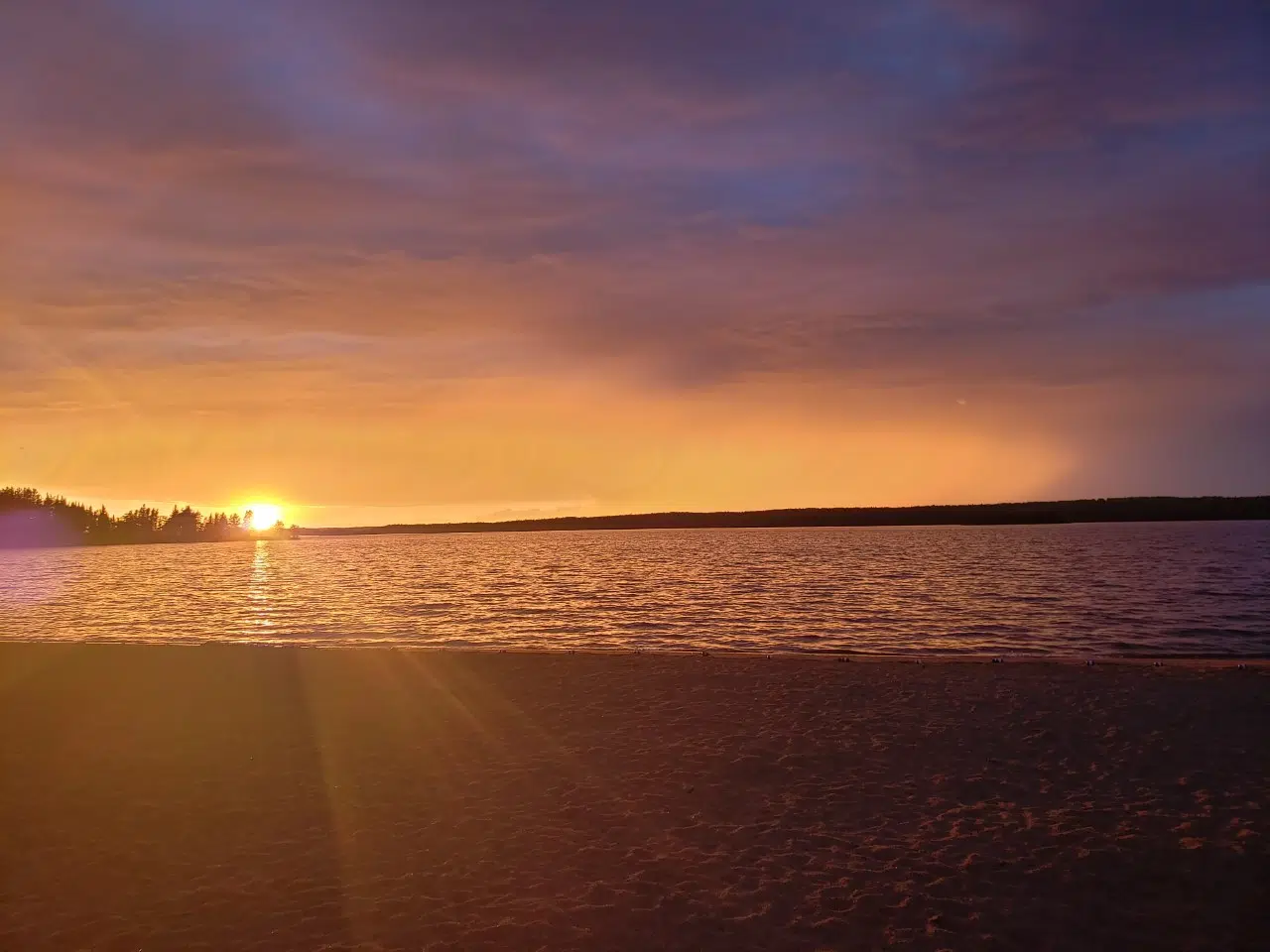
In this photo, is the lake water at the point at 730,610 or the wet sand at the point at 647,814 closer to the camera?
the wet sand at the point at 647,814

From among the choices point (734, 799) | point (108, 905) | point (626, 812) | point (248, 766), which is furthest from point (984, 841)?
point (248, 766)

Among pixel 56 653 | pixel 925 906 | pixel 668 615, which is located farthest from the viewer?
pixel 668 615

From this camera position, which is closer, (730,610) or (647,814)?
(647,814)

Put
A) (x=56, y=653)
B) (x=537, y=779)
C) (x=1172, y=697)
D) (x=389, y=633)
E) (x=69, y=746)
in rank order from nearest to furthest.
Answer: (x=537, y=779) < (x=69, y=746) < (x=1172, y=697) < (x=56, y=653) < (x=389, y=633)

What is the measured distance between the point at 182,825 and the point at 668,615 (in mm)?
29726

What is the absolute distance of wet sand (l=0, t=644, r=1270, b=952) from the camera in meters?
9.25

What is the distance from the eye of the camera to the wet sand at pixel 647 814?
9250 mm

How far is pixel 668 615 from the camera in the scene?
41000 millimetres

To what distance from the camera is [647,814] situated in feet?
41.2

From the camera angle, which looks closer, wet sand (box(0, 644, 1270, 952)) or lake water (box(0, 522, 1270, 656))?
wet sand (box(0, 644, 1270, 952))

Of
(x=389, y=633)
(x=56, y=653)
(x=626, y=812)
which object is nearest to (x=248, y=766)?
(x=626, y=812)

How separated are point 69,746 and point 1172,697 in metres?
23.3

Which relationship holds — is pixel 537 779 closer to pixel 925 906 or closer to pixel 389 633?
pixel 925 906

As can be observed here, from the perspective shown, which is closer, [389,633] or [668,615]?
[389,633]
